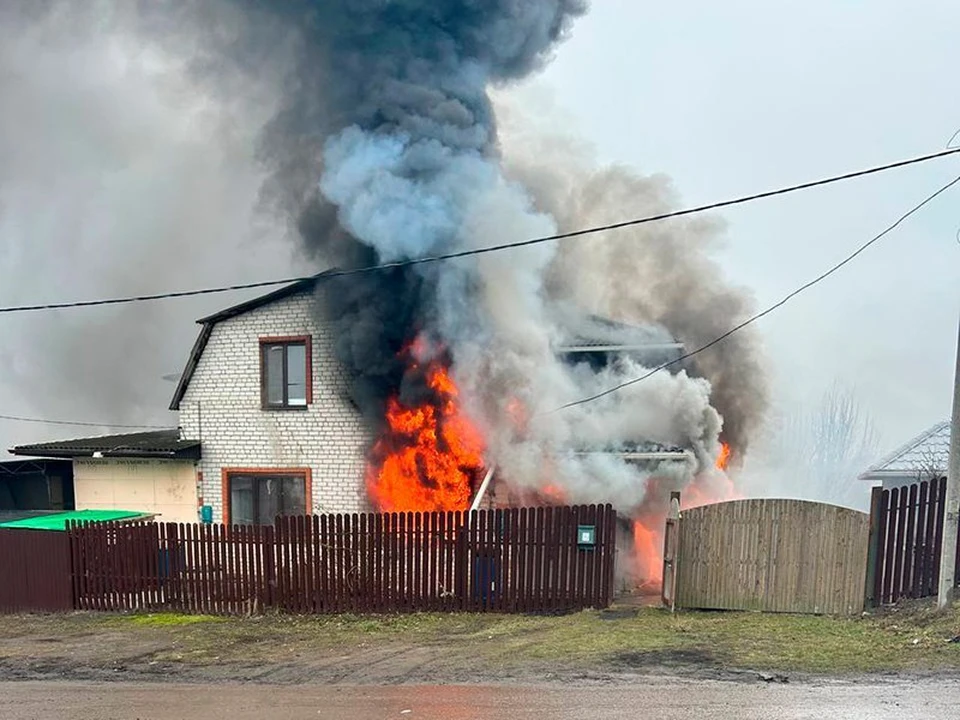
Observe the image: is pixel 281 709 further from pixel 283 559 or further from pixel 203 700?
pixel 283 559

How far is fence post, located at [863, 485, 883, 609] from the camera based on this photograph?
30.1ft

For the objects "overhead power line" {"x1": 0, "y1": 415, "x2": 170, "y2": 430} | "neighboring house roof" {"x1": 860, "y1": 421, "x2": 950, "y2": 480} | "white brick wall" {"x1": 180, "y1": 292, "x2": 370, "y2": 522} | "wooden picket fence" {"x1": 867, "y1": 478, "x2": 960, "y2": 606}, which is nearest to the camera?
"wooden picket fence" {"x1": 867, "y1": 478, "x2": 960, "y2": 606}

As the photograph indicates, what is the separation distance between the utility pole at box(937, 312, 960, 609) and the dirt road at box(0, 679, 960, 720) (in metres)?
2.49

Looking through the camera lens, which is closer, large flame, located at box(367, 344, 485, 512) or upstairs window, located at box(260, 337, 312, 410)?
large flame, located at box(367, 344, 485, 512)

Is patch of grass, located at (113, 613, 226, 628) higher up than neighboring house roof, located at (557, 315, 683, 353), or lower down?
lower down

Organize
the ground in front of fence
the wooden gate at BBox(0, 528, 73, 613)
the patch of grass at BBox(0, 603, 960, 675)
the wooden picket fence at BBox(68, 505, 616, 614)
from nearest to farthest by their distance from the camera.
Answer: the ground in front of fence
the patch of grass at BBox(0, 603, 960, 675)
the wooden picket fence at BBox(68, 505, 616, 614)
the wooden gate at BBox(0, 528, 73, 613)

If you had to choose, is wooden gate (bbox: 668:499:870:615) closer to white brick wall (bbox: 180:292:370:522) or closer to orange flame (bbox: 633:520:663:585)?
orange flame (bbox: 633:520:663:585)

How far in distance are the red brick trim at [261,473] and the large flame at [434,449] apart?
6.85ft

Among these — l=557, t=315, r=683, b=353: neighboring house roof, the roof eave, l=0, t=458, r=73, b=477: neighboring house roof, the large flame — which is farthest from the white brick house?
l=557, t=315, r=683, b=353: neighboring house roof

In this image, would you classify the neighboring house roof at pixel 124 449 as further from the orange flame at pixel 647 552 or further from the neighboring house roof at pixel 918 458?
the neighboring house roof at pixel 918 458

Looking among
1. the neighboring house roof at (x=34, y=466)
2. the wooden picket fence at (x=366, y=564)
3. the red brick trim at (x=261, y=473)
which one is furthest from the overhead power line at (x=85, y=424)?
the wooden picket fence at (x=366, y=564)

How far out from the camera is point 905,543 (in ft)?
30.1

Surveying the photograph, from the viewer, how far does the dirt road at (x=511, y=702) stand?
19.0ft

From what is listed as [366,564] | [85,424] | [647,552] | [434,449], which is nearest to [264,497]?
[434,449]
